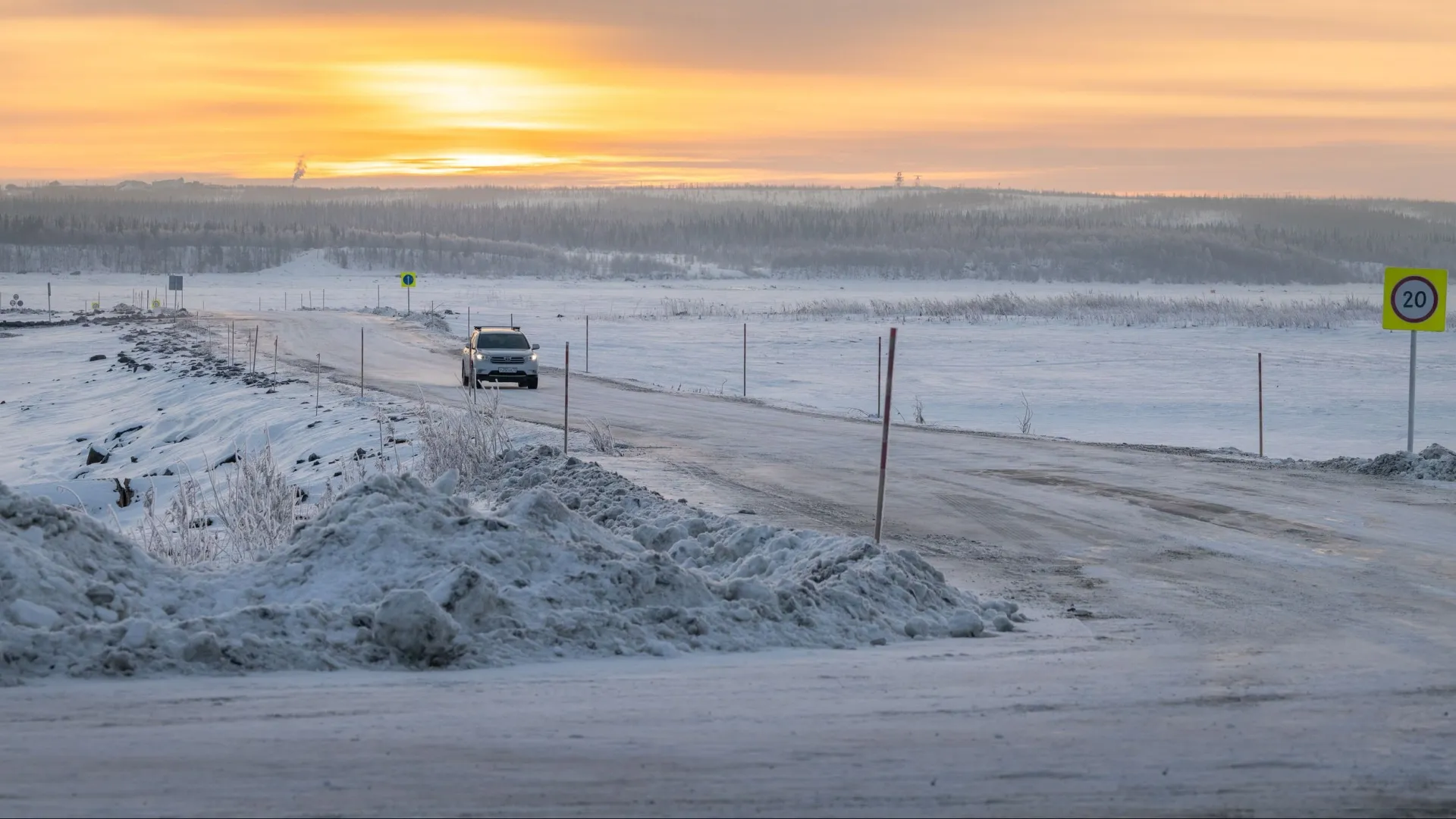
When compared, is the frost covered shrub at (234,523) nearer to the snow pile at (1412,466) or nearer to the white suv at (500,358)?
the snow pile at (1412,466)

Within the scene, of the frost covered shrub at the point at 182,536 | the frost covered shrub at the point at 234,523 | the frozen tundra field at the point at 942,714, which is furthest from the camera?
the frost covered shrub at the point at 234,523

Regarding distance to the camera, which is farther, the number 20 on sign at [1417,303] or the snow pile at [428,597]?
the number 20 on sign at [1417,303]

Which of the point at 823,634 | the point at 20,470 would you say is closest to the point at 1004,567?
the point at 823,634

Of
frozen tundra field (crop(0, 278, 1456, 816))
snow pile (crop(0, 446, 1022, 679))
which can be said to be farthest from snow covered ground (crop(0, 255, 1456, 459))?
snow pile (crop(0, 446, 1022, 679))

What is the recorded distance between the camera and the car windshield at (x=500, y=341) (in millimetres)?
35188

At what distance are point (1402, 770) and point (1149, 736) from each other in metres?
1.12

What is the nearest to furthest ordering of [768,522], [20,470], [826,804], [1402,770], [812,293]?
[826,804] → [1402,770] → [768,522] → [20,470] → [812,293]

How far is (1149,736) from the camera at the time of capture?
281 inches

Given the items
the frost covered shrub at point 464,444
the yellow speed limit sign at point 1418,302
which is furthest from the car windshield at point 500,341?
the yellow speed limit sign at point 1418,302

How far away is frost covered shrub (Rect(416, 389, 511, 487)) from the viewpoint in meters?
17.7

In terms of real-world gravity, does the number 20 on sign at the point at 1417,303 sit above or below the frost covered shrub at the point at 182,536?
above

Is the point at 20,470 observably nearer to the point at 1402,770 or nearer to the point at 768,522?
the point at 768,522

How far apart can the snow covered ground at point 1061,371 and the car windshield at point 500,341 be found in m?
3.55

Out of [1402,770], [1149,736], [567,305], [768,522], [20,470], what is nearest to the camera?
[1402,770]
